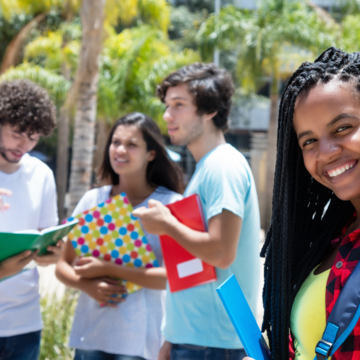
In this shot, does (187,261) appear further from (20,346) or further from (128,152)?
(20,346)

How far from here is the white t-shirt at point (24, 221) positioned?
7.57ft

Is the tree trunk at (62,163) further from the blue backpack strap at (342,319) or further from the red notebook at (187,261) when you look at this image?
the blue backpack strap at (342,319)

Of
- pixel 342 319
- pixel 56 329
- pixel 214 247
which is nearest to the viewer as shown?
pixel 342 319

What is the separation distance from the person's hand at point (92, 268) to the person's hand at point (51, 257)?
0.13m

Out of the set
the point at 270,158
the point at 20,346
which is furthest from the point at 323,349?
the point at 270,158

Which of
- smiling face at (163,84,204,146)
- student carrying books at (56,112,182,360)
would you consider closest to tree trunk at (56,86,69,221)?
student carrying books at (56,112,182,360)

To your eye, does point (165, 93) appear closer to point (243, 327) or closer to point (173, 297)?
point (173, 297)

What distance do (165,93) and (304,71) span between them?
1452 millimetres

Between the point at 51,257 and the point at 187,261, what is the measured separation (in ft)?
2.58

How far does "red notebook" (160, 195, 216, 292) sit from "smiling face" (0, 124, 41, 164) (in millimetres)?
891

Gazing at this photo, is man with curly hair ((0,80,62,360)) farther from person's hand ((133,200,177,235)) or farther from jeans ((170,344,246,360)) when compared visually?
jeans ((170,344,246,360))

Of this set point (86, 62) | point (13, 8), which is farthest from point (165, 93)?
point (13, 8)

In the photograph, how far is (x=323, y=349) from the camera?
105 centimetres

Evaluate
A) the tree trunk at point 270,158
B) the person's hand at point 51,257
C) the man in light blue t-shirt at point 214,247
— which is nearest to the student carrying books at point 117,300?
the person's hand at point 51,257
